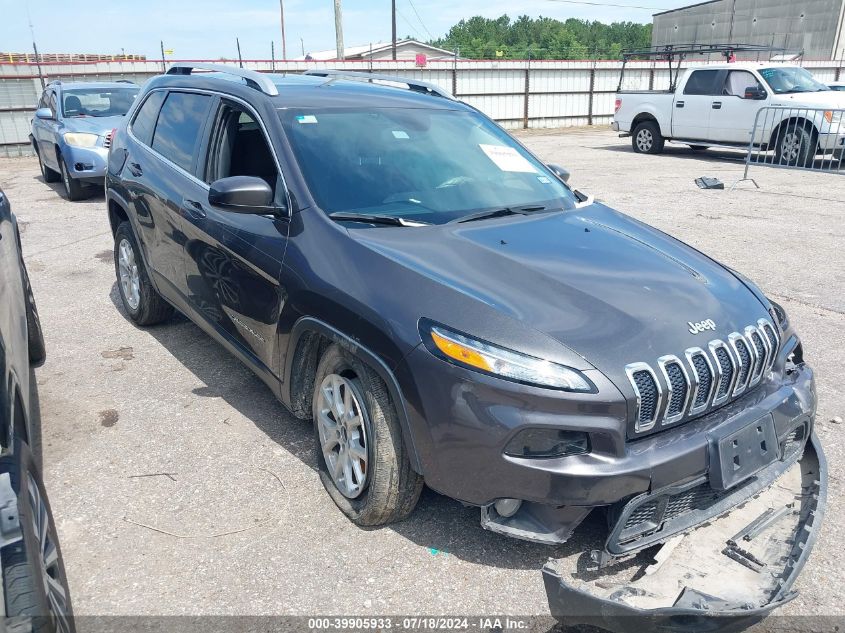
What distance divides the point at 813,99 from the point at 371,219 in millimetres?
12757

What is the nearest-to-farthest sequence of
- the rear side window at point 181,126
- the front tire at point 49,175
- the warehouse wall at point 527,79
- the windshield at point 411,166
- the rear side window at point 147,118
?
the windshield at point 411,166, the rear side window at point 181,126, the rear side window at point 147,118, the front tire at point 49,175, the warehouse wall at point 527,79

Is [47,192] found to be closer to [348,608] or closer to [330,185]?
[330,185]

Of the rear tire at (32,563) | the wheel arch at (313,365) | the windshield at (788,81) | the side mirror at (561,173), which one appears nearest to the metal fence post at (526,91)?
the windshield at (788,81)

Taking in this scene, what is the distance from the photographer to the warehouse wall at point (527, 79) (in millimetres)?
20981

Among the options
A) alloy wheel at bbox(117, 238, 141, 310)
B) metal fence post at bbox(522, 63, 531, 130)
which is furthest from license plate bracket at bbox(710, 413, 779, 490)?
metal fence post at bbox(522, 63, 531, 130)

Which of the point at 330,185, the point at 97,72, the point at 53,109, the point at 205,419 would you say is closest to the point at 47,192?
the point at 53,109

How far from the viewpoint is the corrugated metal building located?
40000 mm

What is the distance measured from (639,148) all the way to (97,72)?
14457 millimetres

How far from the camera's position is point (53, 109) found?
1102 cm

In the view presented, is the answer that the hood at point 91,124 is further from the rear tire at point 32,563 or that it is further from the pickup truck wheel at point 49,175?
the rear tire at point 32,563

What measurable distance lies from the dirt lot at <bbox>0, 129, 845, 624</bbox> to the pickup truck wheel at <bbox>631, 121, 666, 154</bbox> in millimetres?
10588

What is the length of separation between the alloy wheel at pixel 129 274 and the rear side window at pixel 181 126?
951 mm

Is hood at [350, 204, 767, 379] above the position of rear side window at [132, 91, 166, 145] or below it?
below

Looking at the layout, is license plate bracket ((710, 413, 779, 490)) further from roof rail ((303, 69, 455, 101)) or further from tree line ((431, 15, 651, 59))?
tree line ((431, 15, 651, 59))
